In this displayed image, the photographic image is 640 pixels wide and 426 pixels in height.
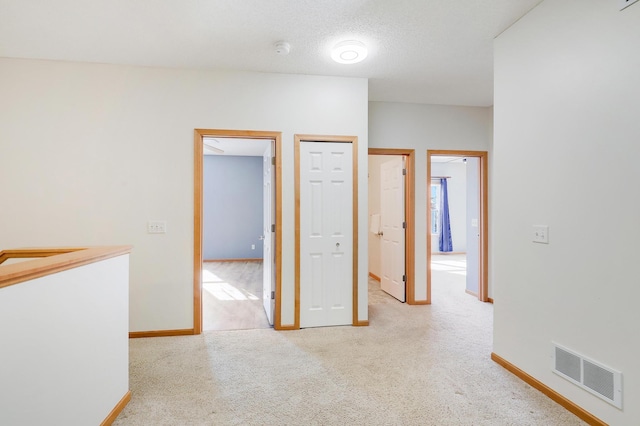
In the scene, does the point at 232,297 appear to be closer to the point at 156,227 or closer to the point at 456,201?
the point at 156,227

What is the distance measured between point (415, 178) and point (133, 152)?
327 centimetres

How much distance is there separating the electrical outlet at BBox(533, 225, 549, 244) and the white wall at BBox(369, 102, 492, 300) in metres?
1.98

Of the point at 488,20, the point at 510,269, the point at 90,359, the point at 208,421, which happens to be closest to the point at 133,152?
the point at 90,359

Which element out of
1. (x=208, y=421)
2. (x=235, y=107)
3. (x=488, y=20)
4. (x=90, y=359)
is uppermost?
(x=488, y=20)

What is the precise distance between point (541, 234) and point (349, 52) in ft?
6.75

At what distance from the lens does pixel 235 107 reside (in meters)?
3.21

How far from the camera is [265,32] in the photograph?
2.51 metres

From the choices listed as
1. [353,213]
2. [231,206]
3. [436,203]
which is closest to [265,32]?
[353,213]

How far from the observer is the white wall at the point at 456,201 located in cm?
907

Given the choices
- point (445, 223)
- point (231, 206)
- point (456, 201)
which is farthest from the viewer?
point (456, 201)

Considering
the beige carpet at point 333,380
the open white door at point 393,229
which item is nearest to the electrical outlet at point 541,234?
the beige carpet at point 333,380

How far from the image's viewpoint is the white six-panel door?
3297 millimetres

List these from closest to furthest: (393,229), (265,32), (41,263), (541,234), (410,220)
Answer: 1. (41,263)
2. (541,234)
3. (265,32)
4. (410,220)
5. (393,229)

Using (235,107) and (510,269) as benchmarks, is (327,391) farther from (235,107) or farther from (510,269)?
(235,107)
